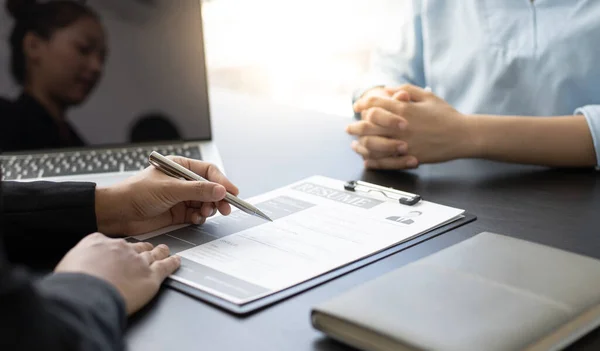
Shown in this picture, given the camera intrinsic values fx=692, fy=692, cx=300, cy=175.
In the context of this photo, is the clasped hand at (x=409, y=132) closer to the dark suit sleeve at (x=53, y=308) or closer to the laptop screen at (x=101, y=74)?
the laptop screen at (x=101, y=74)

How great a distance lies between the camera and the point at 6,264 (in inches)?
16.8

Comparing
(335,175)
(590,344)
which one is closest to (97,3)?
(335,175)

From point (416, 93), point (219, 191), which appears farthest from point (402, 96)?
point (219, 191)

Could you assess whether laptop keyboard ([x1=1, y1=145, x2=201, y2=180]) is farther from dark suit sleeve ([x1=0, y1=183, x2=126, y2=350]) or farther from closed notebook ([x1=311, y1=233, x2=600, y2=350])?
closed notebook ([x1=311, y1=233, x2=600, y2=350])

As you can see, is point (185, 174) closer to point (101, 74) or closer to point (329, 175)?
point (329, 175)

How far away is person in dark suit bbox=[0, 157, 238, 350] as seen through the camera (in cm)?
44

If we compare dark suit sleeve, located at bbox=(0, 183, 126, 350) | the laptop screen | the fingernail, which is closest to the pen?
the fingernail

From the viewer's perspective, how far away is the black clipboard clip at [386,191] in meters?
0.89

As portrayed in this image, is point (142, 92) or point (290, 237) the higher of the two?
point (142, 92)

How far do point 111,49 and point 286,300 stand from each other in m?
0.68

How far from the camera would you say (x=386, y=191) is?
926 mm

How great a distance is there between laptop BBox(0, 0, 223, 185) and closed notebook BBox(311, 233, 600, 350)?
59 cm

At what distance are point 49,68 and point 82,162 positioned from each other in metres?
0.17

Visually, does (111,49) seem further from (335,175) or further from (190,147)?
(335,175)
